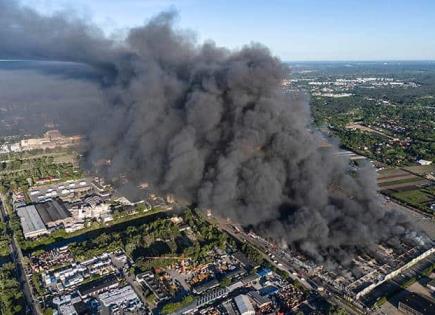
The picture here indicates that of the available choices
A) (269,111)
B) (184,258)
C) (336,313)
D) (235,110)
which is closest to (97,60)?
(235,110)

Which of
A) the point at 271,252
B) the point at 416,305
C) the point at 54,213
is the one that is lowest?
the point at 416,305

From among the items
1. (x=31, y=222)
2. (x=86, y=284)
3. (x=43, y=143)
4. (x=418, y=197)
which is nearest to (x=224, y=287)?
(x=86, y=284)

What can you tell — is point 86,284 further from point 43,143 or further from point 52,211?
point 43,143

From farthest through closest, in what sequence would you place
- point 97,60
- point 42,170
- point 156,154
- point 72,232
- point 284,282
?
point 42,170 < point 97,60 < point 156,154 < point 72,232 < point 284,282

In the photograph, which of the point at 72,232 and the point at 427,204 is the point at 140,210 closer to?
the point at 72,232

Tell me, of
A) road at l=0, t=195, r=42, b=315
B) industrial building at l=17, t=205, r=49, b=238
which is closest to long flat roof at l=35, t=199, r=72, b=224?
industrial building at l=17, t=205, r=49, b=238
